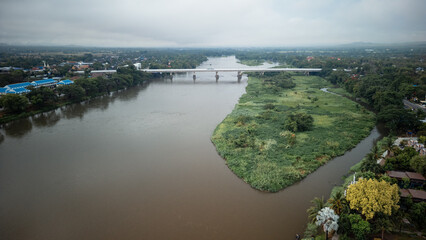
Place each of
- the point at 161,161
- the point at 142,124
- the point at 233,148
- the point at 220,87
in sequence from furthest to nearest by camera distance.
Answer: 1. the point at 220,87
2. the point at 142,124
3. the point at 233,148
4. the point at 161,161

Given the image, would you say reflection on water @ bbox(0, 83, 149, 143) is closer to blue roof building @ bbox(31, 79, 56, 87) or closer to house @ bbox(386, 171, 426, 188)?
blue roof building @ bbox(31, 79, 56, 87)

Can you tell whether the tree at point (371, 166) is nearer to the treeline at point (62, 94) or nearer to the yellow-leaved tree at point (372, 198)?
the yellow-leaved tree at point (372, 198)

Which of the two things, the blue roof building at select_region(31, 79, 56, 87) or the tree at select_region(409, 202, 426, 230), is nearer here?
the tree at select_region(409, 202, 426, 230)

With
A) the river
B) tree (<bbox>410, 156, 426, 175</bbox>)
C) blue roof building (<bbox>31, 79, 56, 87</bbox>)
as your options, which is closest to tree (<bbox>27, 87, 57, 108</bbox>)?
the river

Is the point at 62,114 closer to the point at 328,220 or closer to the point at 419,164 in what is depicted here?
the point at 328,220

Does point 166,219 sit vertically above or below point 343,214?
below

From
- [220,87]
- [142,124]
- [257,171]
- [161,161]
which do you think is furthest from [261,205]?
[220,87]

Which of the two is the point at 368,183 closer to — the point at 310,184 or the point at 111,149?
the point at 310,184

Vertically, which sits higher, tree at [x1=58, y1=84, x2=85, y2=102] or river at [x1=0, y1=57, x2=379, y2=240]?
tree at [x1=58, y1=84, x2=85, y2=102]
